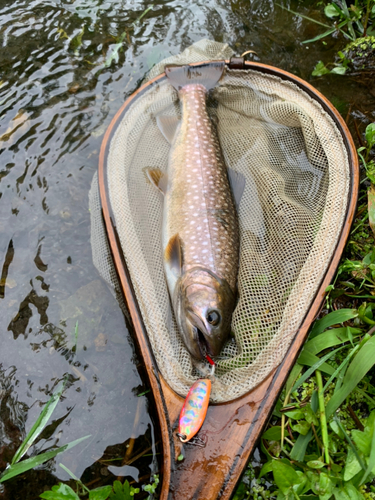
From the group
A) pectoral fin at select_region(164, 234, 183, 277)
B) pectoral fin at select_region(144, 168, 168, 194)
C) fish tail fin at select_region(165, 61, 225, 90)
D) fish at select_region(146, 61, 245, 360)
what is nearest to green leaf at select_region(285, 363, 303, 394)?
fish at select_region(146, 61, 245, 360)

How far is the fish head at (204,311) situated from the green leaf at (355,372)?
0.70 m

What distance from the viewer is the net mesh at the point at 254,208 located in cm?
207

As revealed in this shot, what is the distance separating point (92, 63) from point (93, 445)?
11.8 ft

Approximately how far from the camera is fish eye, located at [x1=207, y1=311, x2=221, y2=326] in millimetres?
2188

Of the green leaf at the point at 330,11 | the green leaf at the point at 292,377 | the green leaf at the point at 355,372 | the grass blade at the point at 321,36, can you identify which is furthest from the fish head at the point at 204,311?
the green leaf at the point at 330,11

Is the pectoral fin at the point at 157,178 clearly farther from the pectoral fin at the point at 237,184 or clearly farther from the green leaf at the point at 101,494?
the green leaf at the point at 101,494

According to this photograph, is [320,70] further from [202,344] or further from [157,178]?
[202,344]

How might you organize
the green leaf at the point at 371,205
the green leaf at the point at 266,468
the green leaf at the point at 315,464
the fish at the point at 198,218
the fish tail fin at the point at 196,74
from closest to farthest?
the green leaf at the point at 315,464, the green leaf at the point at 266,468, the fish at the point at 198,218, the green leaf at the point at 371,205, the fish tail fin at the point at 196,74

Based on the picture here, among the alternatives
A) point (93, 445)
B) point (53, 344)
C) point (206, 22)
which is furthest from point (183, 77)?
point (93, 445)

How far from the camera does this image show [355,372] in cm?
204

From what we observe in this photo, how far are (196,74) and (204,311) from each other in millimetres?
2071

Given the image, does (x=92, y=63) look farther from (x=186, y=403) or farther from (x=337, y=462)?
(x=337, y=462)

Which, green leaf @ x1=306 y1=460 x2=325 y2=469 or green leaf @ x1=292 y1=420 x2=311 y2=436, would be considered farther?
green leaf @ x1=292 y1=420 x2=311 y2=436

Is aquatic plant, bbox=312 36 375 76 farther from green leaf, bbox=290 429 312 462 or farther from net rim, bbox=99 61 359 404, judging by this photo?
green leaf, bbox=290 429 312 462
